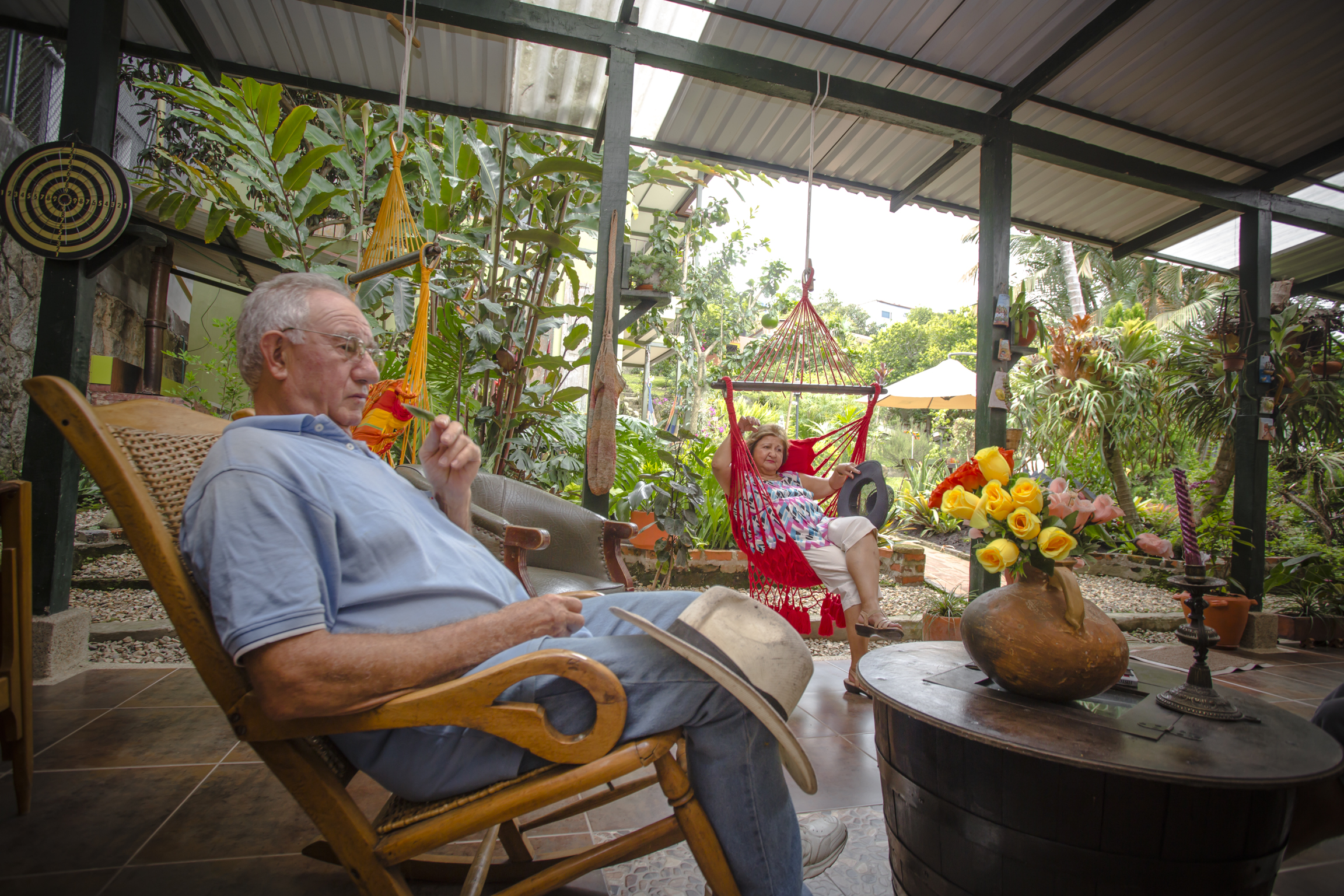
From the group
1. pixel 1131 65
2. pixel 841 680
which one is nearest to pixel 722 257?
pixel 1131 65

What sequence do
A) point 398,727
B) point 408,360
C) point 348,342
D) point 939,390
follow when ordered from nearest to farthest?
point 398,727
point 348,342
point 408,360
point 939,390

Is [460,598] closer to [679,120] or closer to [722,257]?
[679,120]

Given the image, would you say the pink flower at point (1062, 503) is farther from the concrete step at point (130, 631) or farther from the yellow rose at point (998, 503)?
the concrete step at point (130, 631)

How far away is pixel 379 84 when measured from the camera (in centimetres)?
298

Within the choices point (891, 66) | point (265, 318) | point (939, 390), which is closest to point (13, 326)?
Answer: point (265, 318)

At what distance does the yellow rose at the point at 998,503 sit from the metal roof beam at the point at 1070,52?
2378mm

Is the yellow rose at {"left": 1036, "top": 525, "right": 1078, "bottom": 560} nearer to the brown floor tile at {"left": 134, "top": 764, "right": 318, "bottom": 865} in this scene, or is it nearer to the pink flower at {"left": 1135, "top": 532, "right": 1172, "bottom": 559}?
the pink flower at {"left": 1135, "top": 532, "right": 1172, "bottom": 559}

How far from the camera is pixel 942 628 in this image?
310cm

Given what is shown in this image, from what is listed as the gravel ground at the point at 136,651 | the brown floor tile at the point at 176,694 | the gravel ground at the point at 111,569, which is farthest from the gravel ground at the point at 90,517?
the brown floor tile at the point at 176,694

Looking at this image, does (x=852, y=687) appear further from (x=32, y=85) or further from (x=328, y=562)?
(x=32, y=85)

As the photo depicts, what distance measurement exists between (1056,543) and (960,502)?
0.59ft

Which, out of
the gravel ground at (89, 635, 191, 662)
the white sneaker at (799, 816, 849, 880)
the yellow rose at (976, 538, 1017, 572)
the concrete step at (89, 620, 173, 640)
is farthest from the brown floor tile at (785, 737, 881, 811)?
the concrete step at (89, 620, 173, 640)

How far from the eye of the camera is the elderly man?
80cm

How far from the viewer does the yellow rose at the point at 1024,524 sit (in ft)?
3.99
